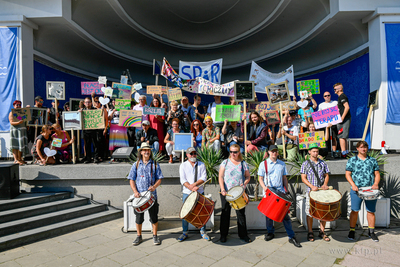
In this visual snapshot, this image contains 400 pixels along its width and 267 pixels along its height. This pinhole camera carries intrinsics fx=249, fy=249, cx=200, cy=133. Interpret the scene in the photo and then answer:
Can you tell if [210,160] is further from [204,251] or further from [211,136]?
[204,251]

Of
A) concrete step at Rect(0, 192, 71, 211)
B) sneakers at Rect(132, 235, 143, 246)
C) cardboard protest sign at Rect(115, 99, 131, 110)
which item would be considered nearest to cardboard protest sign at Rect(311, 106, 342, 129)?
sneakers at Rect(132, 235, 143, 246)

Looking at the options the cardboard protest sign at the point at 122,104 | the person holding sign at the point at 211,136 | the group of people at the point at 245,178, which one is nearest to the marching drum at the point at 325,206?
the group of people at the point at 245,178

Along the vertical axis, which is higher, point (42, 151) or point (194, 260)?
point (42, 151)

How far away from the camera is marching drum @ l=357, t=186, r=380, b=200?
473 cm

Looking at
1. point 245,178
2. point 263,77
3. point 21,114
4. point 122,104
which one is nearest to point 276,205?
point 245,178

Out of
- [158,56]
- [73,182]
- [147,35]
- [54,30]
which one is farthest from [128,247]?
[158,56]

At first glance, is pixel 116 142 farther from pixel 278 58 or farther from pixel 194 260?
pixel 278 58

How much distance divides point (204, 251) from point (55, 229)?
3.29 metres

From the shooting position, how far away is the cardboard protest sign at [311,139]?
6055 mm

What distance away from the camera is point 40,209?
577cm

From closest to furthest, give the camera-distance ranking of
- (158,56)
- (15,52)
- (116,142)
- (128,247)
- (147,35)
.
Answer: (128,247), (116,142), (15,52), (147,35), (158,56)

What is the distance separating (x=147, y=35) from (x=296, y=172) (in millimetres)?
11346

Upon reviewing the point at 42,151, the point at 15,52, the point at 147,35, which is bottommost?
the point at 42,151

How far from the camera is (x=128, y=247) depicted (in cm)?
465
